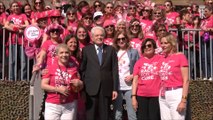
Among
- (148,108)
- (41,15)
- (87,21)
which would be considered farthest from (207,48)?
(41,15)

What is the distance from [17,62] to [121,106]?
2.83 meters

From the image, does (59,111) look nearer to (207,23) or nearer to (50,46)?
(50,46)

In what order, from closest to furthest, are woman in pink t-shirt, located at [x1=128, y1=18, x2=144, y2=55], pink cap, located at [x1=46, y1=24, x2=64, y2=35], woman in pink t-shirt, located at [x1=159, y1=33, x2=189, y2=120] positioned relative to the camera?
1. woman in pink t-shirt, located at [x1=159, y1=33, x2=189, y2=120]
2. pink cap, located at [x1=46, y1=24, x2=64, y2=35]
3. woman in pink t-shirt, located at [x1=128, y1=18, x2=144, y2=55]

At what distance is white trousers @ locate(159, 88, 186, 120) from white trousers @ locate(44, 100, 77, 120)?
145 cm

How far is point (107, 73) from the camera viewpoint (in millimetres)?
8906

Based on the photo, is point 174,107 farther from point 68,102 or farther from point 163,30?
point 163,30

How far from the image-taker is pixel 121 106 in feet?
30.6

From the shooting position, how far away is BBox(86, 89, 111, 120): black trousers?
878 cm

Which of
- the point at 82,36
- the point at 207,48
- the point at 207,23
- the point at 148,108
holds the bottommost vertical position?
the point at 148,108

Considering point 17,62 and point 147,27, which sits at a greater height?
point 147,27

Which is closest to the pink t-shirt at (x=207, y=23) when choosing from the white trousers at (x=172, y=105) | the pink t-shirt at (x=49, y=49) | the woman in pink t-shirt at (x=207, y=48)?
the woman in pink t-shirt at (x=207, y=48)

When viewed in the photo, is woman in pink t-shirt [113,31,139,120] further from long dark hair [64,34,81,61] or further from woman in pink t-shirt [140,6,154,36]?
woman in pink t-shirt [140,6,154,36]

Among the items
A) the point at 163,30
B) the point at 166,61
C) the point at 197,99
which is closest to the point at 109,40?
the point at 163,30

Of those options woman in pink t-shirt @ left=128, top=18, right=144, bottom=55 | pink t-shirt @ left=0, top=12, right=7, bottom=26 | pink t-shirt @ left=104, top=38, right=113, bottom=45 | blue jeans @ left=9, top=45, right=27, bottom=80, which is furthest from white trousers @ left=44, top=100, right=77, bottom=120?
pink t-shirt @ left=0, top=12, right=7, bottom=26
